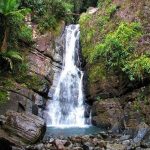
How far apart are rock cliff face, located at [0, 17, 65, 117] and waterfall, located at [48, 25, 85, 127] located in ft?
1.78

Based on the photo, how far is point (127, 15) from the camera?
22219 millimetres

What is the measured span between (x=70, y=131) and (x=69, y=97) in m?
4.27

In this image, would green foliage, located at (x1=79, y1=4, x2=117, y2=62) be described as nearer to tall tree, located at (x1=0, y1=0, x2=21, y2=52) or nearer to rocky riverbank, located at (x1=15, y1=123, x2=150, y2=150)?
tall tree, located at (x1=0, y1=0, x2=21, y2=52)

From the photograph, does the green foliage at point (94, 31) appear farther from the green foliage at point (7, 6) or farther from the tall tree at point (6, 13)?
the green foliage at point (7, 6)

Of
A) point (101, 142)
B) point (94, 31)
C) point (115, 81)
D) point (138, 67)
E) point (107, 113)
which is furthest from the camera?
point (94, 31)

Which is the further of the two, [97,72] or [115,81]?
[97,72]

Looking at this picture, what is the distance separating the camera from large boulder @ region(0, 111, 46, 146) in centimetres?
1341

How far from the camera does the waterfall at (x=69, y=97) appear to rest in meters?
20.8

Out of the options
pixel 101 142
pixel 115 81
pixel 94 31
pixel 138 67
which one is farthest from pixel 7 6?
pixel 101 142

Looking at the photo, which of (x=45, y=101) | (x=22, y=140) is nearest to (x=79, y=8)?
(x=45, y=101)

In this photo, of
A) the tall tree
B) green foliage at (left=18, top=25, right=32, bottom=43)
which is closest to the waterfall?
green foliage at (left=18, top=25, right=32, bottom=43)

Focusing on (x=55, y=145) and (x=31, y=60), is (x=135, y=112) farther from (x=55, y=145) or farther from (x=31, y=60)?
(x=31, y=60)

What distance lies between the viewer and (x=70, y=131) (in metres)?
17.9

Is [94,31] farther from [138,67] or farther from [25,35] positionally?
[138,67]
